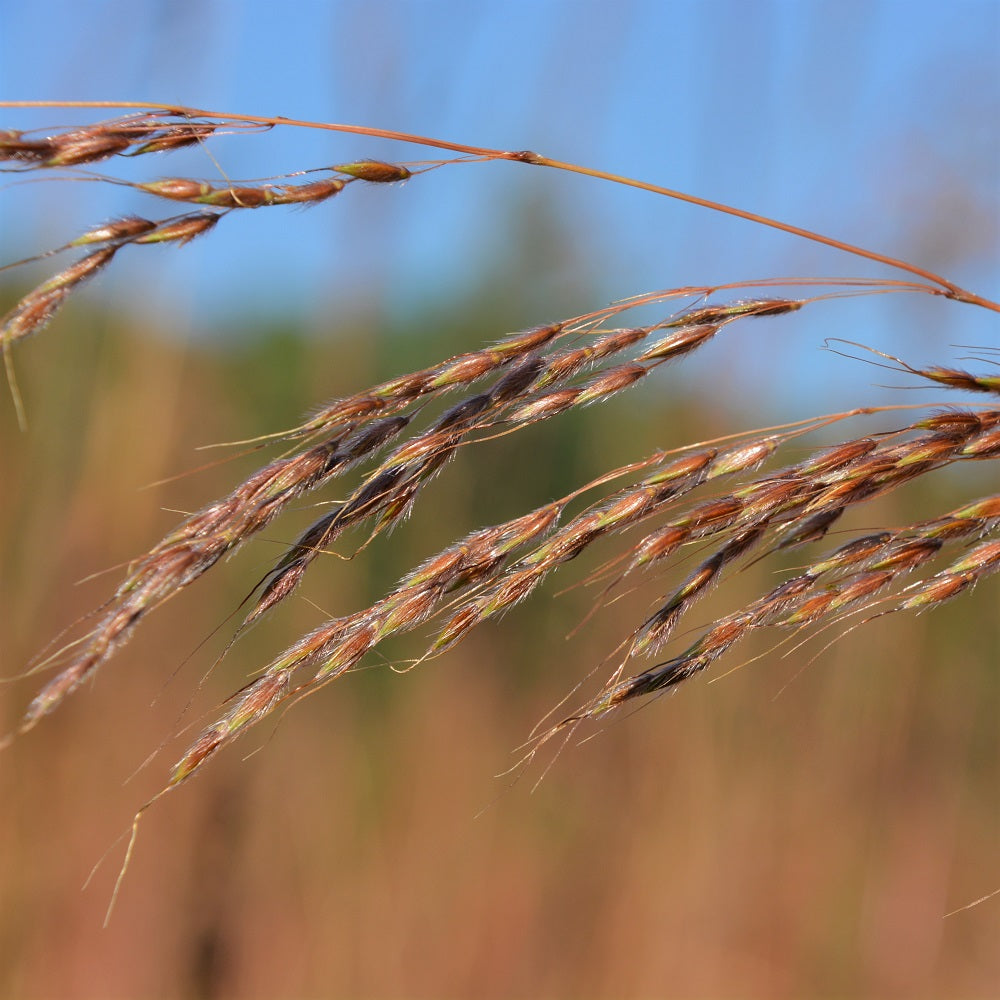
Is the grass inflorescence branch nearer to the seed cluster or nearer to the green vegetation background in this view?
the seed cluster

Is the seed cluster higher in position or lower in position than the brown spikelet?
lower

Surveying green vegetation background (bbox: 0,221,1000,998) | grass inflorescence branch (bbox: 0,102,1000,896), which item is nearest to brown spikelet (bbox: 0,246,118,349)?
grass inflorescence branch (bbox: 0,102,1000,896)

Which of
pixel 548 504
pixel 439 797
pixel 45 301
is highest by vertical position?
pixel 45 301

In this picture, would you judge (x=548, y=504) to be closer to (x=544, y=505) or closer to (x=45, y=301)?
(x=544, y=505)

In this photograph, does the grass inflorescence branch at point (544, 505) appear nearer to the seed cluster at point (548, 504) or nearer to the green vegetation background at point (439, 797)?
the seed cluster at point (548, 504)

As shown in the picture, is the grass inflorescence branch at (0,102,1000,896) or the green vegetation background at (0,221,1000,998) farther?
the green vegetation background at (0,221,1000,998)

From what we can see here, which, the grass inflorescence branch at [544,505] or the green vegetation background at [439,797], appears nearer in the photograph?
the grass inflorescence branch at [544,505]

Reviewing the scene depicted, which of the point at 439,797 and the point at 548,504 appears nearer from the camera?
the point at 548,504

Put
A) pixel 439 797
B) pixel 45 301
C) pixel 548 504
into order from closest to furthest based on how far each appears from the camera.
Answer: pixel 45 301 → pixel 548 504 → pixel 439 797

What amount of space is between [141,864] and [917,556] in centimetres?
220

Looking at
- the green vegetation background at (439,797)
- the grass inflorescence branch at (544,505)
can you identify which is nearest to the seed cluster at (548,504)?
the grass inflorescence branch at (544,505)

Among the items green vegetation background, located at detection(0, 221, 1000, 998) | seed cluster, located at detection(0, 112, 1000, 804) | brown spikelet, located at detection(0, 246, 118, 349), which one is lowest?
green vegetation background, located at detection(0, 221, 1000, 998)

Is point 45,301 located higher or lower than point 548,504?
higher

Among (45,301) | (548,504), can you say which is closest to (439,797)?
(548,504)
